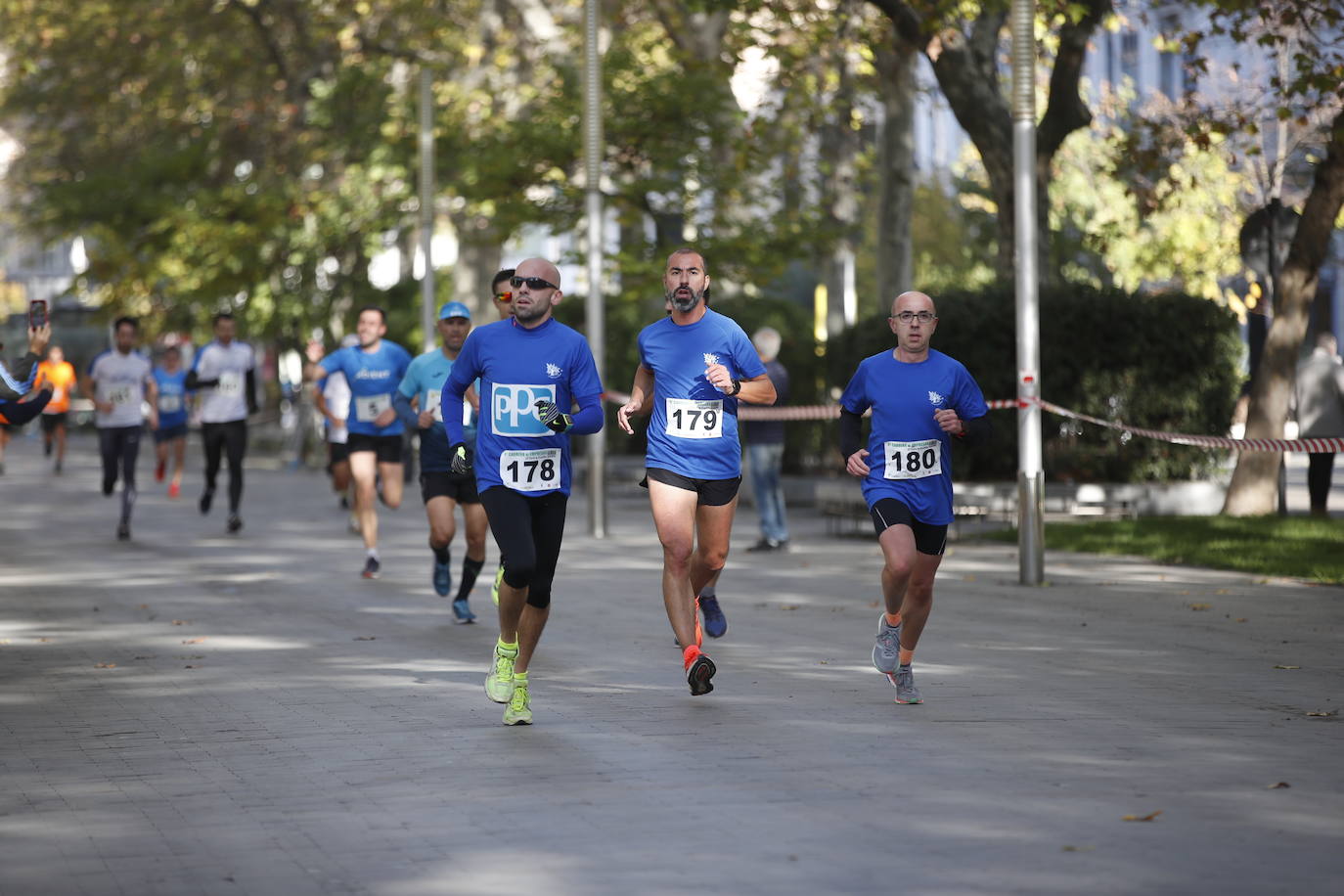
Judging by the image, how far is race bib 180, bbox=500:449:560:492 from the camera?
8742mm

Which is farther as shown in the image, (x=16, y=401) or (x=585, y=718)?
(x=16, y=401)

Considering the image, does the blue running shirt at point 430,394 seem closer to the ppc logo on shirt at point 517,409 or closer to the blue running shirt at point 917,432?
the ppc logo on shirt at point 517,409

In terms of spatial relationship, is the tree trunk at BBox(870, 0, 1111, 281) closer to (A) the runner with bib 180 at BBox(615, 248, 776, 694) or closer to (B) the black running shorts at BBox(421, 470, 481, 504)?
(B) the black running shorts at BBox(421, 470, 481, 504)

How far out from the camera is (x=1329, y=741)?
806 cm

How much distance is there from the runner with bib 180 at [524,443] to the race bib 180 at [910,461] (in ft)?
4.22

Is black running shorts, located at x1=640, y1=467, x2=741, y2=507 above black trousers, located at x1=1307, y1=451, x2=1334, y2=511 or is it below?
above

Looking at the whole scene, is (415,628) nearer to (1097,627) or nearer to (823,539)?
(1097,627)

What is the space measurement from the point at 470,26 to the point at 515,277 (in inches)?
1203

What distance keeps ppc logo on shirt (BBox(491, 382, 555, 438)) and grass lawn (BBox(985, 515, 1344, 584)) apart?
775cm

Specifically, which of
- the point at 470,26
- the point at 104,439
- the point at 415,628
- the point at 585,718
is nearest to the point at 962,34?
the point at 104,439

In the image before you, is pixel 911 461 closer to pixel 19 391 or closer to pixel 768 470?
pixel 19 391

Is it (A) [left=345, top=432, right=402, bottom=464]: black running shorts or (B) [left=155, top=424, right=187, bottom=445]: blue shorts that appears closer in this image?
(A) [left=345, top=432, right=402, bottom=464]: black running shorts

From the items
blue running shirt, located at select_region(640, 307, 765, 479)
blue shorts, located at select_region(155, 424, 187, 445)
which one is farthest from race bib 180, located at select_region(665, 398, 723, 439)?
blue shorts, located at select_region(155, 424, 187, 445)

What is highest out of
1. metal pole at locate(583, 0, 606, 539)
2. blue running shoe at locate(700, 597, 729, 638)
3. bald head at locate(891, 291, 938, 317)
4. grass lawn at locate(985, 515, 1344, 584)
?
metal pole at locate(583, 0, 606, 539)
